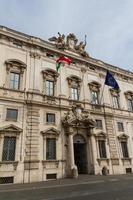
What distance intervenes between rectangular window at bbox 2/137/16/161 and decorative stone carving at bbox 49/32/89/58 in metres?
13.7

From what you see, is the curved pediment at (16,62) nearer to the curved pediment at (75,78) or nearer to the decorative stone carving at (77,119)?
the curved pediment at (75,78)

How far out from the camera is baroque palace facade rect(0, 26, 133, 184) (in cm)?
1608

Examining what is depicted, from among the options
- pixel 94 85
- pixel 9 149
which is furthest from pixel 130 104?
pixel 9 149

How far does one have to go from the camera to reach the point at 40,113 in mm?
18219

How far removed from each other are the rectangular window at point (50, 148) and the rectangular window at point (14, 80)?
6.31 m

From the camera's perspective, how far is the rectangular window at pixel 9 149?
15.1 meters

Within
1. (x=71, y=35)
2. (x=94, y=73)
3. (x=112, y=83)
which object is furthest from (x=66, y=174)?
(x=71, y=35)

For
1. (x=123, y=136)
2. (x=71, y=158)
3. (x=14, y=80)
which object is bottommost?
(x=71, y=158)

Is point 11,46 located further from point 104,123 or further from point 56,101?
point 104,123

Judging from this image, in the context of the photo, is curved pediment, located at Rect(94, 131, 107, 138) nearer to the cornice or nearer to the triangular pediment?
the triangular pediment

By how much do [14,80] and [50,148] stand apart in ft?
25.6

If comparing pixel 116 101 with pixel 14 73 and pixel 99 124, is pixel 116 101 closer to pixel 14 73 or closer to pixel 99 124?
pixel 99 124

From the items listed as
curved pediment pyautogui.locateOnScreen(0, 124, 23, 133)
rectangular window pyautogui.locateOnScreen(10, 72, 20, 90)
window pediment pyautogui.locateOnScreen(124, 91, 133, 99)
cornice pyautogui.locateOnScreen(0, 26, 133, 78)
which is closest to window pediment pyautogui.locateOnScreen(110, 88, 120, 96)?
window pediment pyautogui.locateOnScreen(124, 91, 133, 99)

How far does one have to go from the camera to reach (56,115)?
19203mm
